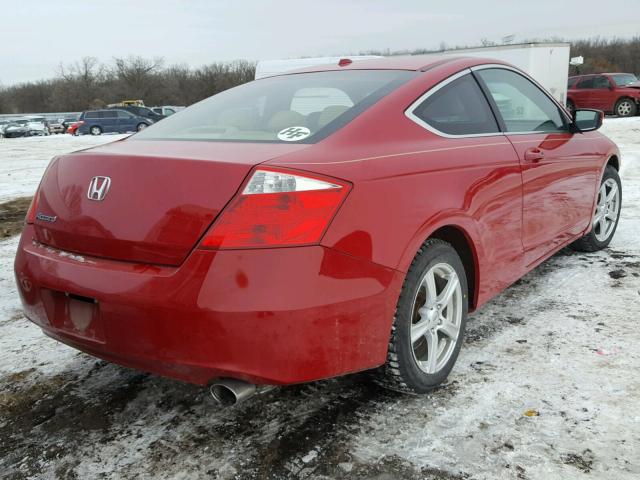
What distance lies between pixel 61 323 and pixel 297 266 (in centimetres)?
99

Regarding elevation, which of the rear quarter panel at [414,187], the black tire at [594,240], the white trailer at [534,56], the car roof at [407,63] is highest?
the white trailer at [534,56]

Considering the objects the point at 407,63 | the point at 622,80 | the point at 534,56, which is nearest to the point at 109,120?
the point at 534,56

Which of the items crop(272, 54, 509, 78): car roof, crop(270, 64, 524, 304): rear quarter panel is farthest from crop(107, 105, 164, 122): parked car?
crop(270, 64, 524, 304): rear quarter panel

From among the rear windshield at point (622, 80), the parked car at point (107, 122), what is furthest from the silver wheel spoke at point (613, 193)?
the parked car at point (107, 122)

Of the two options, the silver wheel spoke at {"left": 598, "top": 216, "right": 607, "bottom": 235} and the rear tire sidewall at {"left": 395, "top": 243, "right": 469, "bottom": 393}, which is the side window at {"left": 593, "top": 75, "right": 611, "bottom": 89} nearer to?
the silver wheel spoke at {"left": 598, "top": 216, "right": 607, "bottom": 235}

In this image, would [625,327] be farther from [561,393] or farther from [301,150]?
[301,150]

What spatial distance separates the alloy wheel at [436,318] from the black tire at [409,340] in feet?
0.13

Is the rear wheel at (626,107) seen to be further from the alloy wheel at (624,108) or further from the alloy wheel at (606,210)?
the alloy wheel at (606,210)

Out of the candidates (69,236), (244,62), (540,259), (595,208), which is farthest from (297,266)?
(244,62)

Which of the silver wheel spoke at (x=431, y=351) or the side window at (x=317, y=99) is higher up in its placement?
the side window at (x=317, y=99)

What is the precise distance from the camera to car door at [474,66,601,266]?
3.11 metres

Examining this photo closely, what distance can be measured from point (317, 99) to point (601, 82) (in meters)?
22.2

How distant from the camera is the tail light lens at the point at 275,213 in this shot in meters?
1.83

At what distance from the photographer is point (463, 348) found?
9.59 ft
